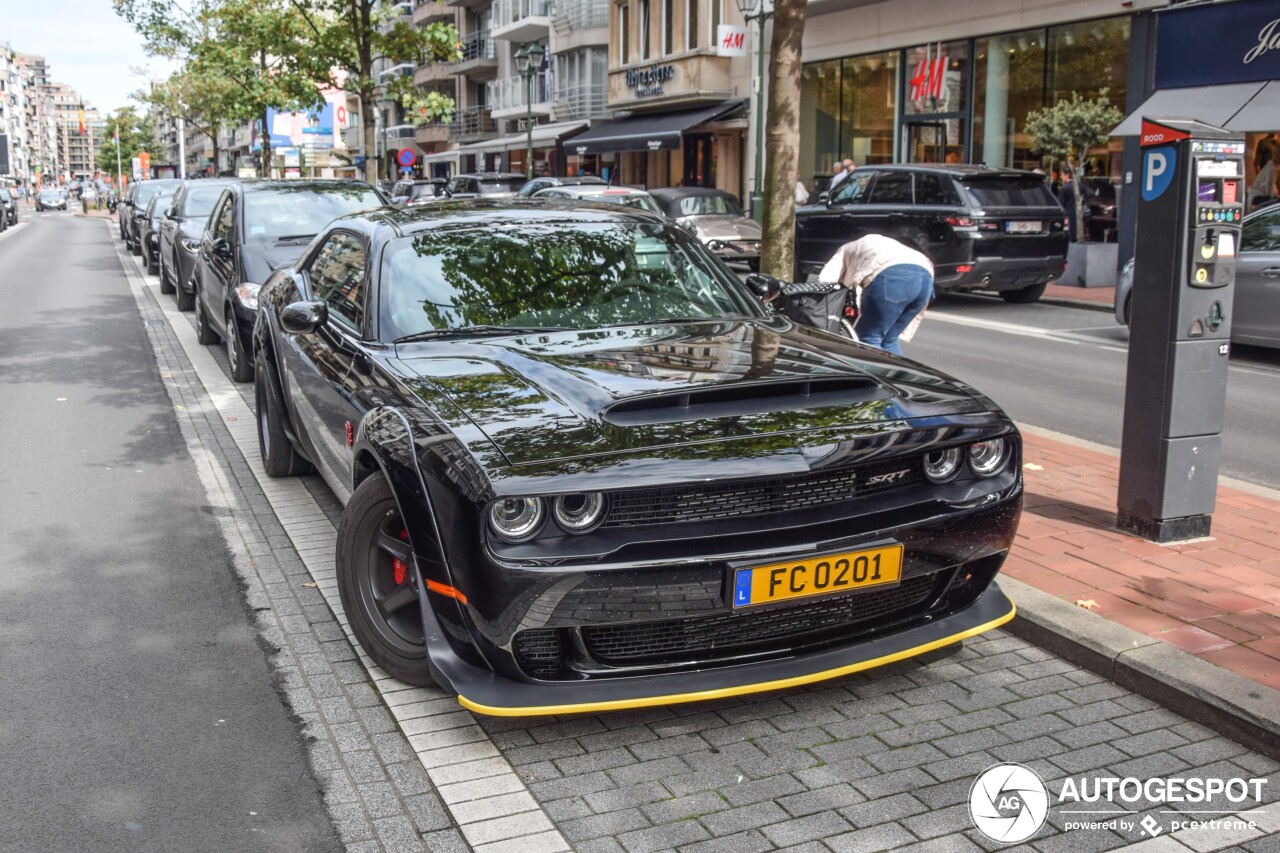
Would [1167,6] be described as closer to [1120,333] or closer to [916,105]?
[916,105]

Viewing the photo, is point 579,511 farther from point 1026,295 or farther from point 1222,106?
point 1222,106

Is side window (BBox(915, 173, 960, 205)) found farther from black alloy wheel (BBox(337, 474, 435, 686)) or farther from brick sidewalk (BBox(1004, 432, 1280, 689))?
black alloy wheel (BBox(337, 474, 435, 686))

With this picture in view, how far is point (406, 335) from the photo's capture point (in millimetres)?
4758

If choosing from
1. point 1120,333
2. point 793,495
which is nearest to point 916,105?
point 1120,333

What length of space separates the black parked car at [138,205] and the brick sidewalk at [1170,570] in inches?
915

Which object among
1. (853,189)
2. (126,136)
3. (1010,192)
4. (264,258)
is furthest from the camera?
(126,136)

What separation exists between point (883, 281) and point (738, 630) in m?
4.61

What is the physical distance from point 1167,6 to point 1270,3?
1.97m

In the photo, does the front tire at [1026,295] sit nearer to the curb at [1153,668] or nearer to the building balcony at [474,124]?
the curb at [1153,668]

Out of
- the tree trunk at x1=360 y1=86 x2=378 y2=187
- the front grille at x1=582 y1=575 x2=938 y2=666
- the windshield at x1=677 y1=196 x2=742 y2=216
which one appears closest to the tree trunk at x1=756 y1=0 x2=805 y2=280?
the front grille at x1=582 y1=575 x2=938 y2=666

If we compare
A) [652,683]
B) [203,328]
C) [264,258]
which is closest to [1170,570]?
[652,683]

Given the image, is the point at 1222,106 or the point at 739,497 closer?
the point at 739,497

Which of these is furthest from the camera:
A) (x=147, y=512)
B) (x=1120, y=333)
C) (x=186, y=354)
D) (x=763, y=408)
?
(x=1120, y=333)

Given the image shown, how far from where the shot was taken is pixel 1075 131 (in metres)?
20.2
